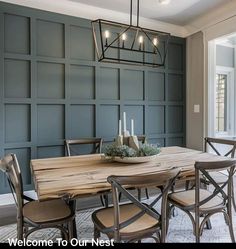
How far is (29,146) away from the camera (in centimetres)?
311

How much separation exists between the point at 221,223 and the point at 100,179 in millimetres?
1584

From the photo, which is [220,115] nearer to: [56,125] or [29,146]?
[56,125]

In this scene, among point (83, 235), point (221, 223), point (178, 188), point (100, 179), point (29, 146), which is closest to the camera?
point (100, 179)

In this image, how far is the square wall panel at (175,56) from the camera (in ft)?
13.6

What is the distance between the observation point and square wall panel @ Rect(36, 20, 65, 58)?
3.13 metres

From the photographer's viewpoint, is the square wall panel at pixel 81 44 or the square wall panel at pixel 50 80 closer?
the square wall panel at pixel 50 80

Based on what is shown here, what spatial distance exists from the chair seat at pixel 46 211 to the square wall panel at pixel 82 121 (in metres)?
1.54

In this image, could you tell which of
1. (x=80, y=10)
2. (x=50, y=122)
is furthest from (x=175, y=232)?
(x=80, y=10)

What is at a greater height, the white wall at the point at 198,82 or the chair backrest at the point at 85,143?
the white wall at the point at 198,82

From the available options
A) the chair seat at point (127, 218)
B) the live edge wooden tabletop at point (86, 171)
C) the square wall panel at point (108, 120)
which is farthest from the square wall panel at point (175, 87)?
the chair seat at point (127, 218)

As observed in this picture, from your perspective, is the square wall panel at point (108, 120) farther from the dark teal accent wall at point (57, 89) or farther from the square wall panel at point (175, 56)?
the square wall panel at point (175, 56)

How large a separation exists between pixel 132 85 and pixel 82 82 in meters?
0.84

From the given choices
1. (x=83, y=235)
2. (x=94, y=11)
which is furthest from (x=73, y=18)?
(x=83, y=235)

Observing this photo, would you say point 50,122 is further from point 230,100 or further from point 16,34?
point 230,100
